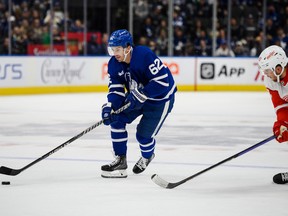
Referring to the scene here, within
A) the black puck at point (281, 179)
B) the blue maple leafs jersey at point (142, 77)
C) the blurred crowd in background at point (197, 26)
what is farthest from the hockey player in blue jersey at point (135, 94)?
the blurred crowd in background at point (197, 26)

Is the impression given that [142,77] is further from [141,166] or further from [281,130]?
[281,130]

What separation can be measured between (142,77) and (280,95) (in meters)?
0.91

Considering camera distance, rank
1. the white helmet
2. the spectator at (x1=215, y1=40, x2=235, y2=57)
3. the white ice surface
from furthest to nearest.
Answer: the spectator at (x1=215, y1=40, x2=235, y2=57), the white helmet, the white ice surface

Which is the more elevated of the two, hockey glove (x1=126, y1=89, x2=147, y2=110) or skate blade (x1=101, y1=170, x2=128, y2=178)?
hockey glove (x1=126, y1=89, x2=147, y2=110)

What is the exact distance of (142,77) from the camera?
Answer: 4875mm

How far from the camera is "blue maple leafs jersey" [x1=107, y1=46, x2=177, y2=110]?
4820mm

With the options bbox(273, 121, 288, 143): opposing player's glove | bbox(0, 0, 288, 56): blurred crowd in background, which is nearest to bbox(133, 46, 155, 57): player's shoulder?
bbox(273, 121, 288, 143): opposing player's glove

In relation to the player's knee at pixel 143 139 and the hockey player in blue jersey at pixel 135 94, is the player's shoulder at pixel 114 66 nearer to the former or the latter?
the hockey player in blue jersey at pixel 135 94

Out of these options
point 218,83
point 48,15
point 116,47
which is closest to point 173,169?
point 116,47

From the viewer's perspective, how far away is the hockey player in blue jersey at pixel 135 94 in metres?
4.82

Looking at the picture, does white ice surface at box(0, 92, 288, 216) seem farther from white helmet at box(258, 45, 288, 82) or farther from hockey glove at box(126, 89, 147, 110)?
white helmet at box(258, 45, 288, 82)

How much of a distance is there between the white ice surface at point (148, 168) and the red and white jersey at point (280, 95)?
0.47 metres

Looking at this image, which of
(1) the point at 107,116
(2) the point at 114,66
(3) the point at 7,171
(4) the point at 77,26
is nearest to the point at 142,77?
(2) the point at 114,66

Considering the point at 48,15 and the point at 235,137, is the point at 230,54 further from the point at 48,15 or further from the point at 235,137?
the point at 235,137
